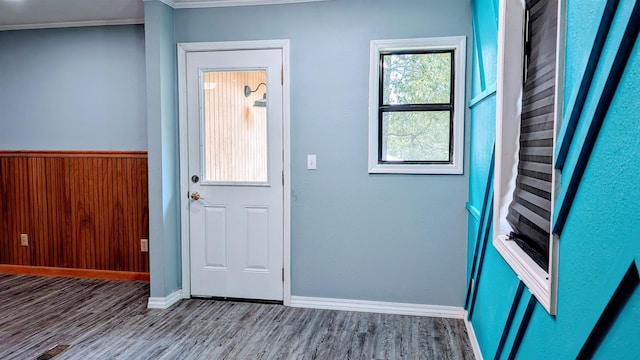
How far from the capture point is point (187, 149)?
323 centimetres

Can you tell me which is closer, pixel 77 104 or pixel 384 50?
pixel 384 50

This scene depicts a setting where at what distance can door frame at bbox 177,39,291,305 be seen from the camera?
3051 millimetres

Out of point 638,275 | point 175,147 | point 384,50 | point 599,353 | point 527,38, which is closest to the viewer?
point 638,275

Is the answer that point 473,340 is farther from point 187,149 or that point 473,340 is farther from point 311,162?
point 187,149

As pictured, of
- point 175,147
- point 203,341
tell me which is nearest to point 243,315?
point 203,341

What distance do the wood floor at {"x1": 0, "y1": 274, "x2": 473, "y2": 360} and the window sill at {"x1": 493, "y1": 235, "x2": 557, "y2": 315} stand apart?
1.04 m

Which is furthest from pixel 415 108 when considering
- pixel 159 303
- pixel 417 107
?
pixel 159 303

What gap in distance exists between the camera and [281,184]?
10.3 ft

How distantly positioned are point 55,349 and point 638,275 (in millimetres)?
2841

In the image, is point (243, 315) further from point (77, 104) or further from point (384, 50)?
point (77, 104)

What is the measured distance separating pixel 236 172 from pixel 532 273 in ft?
7.46

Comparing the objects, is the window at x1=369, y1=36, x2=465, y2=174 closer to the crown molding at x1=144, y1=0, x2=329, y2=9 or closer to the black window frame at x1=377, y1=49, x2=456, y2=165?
the black window frame at x1=377, y1=49, x2=456, y2=165

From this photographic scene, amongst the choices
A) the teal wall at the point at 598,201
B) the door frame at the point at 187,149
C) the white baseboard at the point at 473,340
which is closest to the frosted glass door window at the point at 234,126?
the door frame at the point at 187,149

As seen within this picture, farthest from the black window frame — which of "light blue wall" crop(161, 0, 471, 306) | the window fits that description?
"light blue wall" crop(161, 0, 471, 306)
